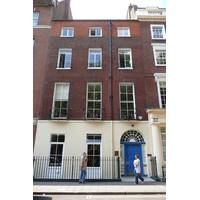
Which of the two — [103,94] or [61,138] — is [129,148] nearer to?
[103,94]

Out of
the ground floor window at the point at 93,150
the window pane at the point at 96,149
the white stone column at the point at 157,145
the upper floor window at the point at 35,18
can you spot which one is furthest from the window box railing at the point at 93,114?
the upper floor window at the point at 35,18

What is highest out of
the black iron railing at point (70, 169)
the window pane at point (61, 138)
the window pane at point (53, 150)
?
the window pane at point (61, 138)

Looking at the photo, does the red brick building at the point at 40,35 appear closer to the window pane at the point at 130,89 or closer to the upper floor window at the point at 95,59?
the upper floor window at the point at 95,59

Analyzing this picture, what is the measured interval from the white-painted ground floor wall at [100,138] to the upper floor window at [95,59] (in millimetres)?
5352

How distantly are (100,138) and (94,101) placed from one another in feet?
10.2

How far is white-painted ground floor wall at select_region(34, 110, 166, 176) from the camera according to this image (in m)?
11.8

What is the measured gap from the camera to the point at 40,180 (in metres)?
10.3

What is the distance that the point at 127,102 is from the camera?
13477 mm

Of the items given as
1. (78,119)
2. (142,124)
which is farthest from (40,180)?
(142,124)

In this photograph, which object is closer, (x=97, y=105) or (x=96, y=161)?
(x=96, y=161)

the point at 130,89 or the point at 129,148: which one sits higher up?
the point at 130,89

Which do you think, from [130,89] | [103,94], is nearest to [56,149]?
[103,94]

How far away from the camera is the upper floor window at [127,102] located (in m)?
13.0
